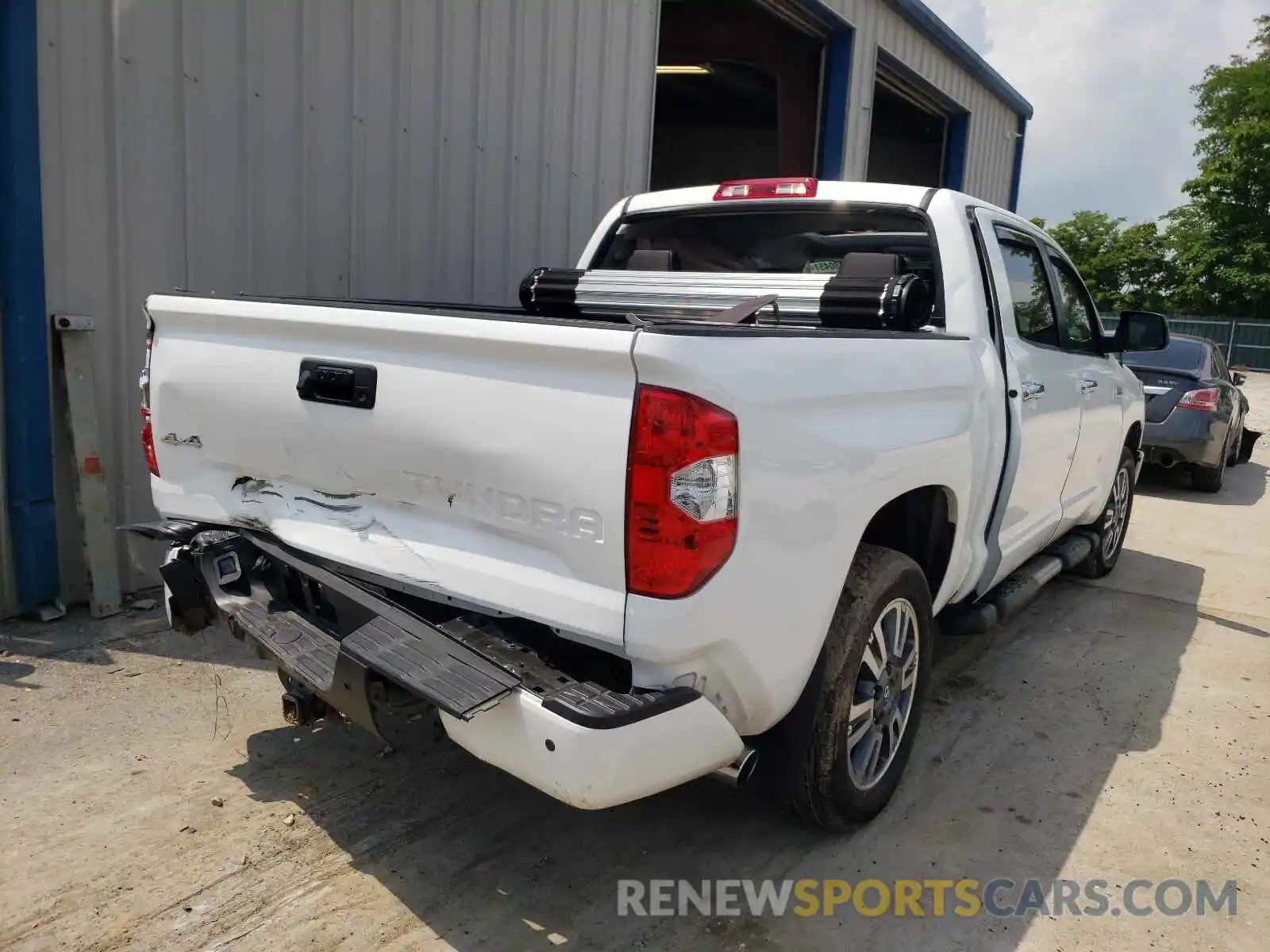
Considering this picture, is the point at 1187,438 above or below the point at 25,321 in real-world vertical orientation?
below

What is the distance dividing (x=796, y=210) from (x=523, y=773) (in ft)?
9.07

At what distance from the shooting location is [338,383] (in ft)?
8.75

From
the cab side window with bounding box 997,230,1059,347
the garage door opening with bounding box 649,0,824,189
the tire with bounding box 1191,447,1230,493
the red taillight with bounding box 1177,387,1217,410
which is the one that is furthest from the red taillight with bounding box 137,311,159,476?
the tire with bounding box 1191,447,1230,493

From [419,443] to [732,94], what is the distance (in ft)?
44.3

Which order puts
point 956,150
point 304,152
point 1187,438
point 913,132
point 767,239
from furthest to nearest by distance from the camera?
point 913,132 → point 956,150 → point 1187,438 → point 304,152 → point 767,239

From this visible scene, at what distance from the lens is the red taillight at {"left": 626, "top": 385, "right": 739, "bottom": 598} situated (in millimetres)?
2184

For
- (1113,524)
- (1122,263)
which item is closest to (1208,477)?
(1113,524)

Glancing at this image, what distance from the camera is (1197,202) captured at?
4016cm

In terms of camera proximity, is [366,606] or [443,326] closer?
[443,326]

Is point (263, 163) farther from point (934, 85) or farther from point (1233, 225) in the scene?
point (1233, 225)

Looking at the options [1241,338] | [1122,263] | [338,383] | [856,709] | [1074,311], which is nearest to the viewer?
[338,383]

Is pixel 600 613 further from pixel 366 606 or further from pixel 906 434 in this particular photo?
pixel 906 434

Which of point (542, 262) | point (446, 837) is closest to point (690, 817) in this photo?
point (446, 837)

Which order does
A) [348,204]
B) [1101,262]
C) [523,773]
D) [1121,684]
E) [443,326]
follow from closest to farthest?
1. [523,773]
2. [443,326]
3. [1121,684]
4. [348,204]
5. [1101,262]
